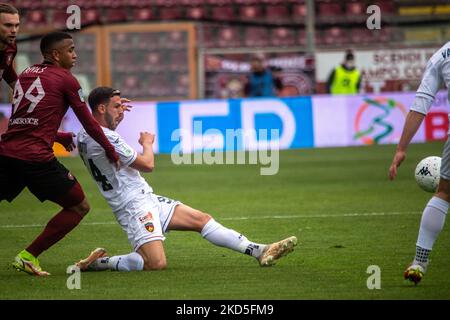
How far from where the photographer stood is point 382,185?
15266 mm

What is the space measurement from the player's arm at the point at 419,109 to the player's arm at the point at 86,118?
2.27 metres

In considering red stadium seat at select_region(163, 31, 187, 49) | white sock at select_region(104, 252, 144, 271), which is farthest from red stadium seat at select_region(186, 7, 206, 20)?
white sock at select_region(104, 252, 144, 271)

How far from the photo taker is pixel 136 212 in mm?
8484

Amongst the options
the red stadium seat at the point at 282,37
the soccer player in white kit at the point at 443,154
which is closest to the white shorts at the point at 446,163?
the soccer player in white kit at the point at 443,154

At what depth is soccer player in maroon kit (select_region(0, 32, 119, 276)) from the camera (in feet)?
26.8

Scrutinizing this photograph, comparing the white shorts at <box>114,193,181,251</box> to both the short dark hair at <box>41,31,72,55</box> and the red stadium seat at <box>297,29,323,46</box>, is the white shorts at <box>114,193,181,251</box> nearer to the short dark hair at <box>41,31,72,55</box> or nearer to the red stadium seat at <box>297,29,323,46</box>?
the short dark hair at <box>41,31,72,55</box>

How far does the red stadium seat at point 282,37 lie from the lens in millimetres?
28328

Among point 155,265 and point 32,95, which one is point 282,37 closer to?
point 155,265

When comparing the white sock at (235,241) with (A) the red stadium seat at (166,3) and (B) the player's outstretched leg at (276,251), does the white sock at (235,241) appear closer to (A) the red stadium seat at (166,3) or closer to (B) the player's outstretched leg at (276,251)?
(B) the player's outstretched leg at (276,251)

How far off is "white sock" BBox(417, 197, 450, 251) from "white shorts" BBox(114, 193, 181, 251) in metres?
2.21

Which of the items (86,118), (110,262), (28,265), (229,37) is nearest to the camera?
(86,118)

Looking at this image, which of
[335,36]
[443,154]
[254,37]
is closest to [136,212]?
[443,154]

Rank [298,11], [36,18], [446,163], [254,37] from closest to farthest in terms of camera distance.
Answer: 1. [446,163]
2. [254,37]
3. [298,11]
4. [36,18]

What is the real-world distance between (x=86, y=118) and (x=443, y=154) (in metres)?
2.76
